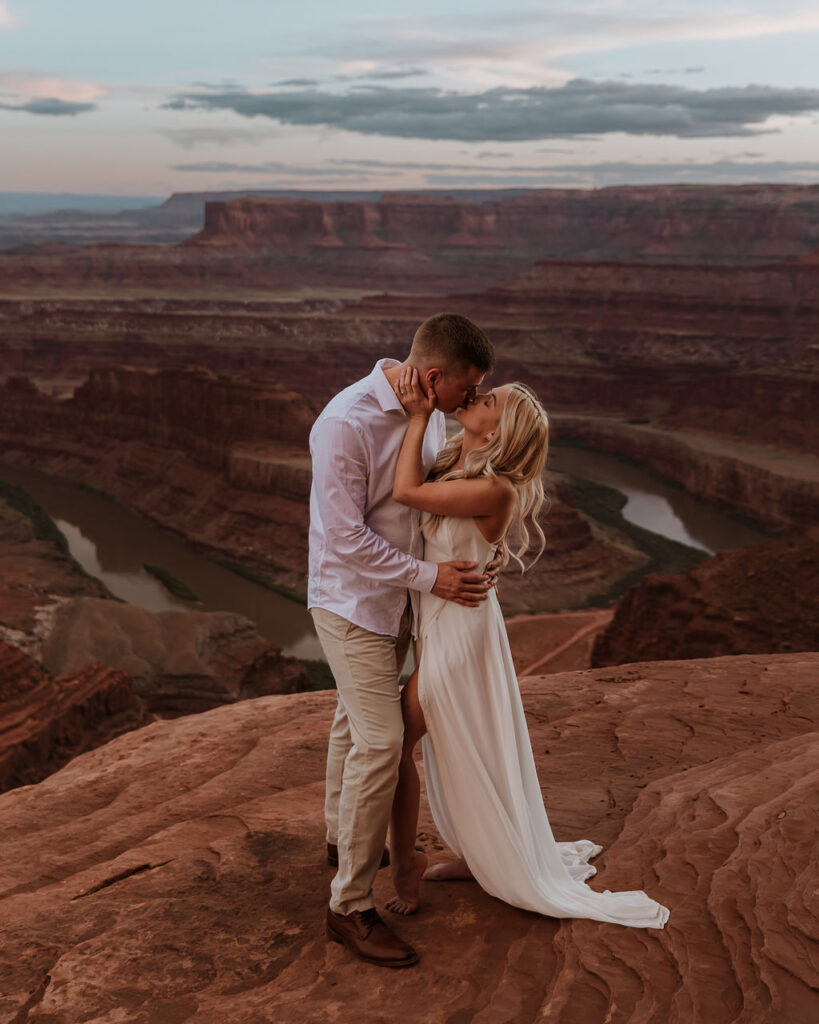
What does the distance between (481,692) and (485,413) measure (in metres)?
1.01

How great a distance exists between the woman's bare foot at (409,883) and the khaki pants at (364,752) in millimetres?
194

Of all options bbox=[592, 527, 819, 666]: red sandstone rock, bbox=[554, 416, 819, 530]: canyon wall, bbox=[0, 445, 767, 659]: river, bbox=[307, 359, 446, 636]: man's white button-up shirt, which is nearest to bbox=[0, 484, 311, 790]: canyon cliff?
bbox=[0, 445, 767, 659]: river

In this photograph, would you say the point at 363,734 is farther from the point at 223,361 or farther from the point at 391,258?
the point at 391,258

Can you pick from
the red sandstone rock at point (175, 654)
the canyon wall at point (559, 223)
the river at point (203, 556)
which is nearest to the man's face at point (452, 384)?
the red sandstone rock at point (175, 654)

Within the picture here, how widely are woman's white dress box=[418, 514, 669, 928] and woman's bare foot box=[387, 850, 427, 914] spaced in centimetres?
18

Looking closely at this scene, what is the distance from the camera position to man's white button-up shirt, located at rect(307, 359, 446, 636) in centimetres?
368

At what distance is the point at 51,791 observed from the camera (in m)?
6.05

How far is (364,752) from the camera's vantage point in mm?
3691

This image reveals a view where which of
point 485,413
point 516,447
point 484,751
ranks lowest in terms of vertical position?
point 484,751

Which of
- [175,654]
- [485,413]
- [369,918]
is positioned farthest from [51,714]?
[485,413]

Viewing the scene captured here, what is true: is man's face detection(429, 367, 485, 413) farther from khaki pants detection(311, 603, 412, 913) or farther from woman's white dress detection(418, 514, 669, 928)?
khaki pants detection(311, 603, 412, 913)

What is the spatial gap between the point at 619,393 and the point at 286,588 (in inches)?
1508

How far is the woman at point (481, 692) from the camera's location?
12.1 ft

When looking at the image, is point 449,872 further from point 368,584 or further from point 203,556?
point 203,556
